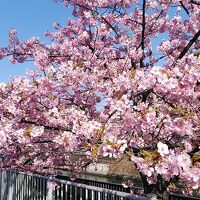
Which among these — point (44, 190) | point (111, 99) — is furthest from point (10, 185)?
point (111, 99)

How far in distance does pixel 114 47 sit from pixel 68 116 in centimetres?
384

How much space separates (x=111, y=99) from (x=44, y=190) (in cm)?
330

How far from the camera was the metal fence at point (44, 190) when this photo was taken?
662 centimetres

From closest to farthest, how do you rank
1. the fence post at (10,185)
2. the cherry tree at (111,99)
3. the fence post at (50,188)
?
the cherry tree at (111,99), the fence post at (50,188), the fence post at (10,185)

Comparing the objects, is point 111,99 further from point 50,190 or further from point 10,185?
point 10,185

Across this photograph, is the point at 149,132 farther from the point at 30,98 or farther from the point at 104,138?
the point at 30,98

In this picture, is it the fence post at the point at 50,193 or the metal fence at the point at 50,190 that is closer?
the metal fence at the point at 50,190

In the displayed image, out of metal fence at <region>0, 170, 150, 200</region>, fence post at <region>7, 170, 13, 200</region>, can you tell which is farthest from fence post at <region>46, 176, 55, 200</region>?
fence post at <region>7, 170, 13, 200</region>

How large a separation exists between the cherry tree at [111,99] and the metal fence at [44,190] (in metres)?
0.59

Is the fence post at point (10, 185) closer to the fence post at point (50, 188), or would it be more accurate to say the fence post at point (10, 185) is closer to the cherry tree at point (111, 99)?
the cherry tree at point (111, 99)

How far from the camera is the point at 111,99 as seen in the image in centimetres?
620

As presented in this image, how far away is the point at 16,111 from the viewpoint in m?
8.13

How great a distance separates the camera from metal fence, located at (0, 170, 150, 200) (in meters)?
6.62

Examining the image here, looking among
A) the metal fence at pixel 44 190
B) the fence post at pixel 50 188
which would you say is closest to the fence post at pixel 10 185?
the metal fence at pixel 44 190
